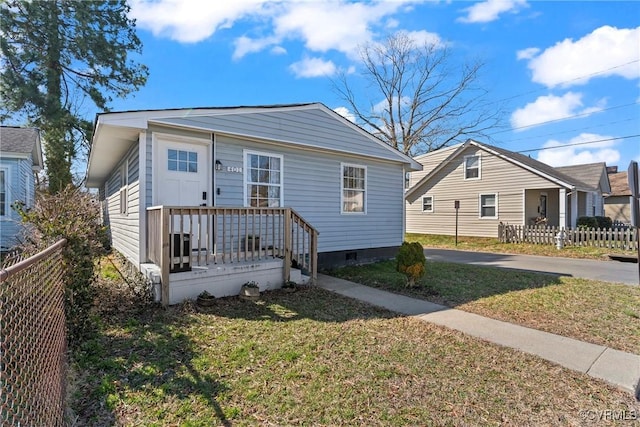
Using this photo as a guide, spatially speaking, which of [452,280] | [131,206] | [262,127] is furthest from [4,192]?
[452,280]

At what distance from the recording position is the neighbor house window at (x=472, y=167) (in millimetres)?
18672

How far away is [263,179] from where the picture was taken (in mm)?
7910

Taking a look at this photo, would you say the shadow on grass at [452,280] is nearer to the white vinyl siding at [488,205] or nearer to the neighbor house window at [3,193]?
the white vinyl siding at [488,205]

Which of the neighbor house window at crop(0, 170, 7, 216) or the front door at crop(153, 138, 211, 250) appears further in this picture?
the neighbor house window at crop(0, 170, 7, 216)

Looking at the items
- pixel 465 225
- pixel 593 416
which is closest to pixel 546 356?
pixel 593 416

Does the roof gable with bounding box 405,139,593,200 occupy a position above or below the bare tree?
below

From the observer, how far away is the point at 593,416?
275 cm

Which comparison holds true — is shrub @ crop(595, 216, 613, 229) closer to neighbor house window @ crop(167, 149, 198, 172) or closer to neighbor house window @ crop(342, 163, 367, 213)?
neighbor house window @ crop(342, 163, 367, 213)

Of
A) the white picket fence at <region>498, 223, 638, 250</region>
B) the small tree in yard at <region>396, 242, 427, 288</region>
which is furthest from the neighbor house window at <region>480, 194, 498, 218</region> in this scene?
the small tree in yard at <region>396, 242, 427, 288</region>

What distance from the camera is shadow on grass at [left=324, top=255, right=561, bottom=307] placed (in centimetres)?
662

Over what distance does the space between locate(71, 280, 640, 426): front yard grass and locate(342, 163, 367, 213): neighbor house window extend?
5135 mm

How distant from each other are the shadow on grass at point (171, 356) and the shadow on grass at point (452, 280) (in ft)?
5.34

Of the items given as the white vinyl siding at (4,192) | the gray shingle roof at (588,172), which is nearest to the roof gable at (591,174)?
the gray shingle roof at (588,172)

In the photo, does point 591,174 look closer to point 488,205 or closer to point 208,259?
point 488,205
